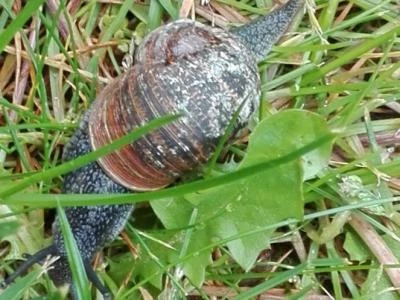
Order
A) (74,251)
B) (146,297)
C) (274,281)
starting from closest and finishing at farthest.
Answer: (74,251)
(274,281)
(146,297)

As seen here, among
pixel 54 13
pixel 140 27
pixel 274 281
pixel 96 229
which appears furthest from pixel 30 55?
pixel 274 281

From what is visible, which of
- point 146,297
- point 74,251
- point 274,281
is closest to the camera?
point 74,251

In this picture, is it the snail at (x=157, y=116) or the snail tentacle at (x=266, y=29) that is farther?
the snail tentacle at (x=266, y=29)

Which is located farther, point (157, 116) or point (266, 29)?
point (266, 29)

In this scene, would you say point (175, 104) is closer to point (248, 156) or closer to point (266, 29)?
point (248, 156)

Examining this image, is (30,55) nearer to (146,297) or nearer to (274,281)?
(146,297)

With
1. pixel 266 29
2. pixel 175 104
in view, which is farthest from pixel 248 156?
pixel 266 29
